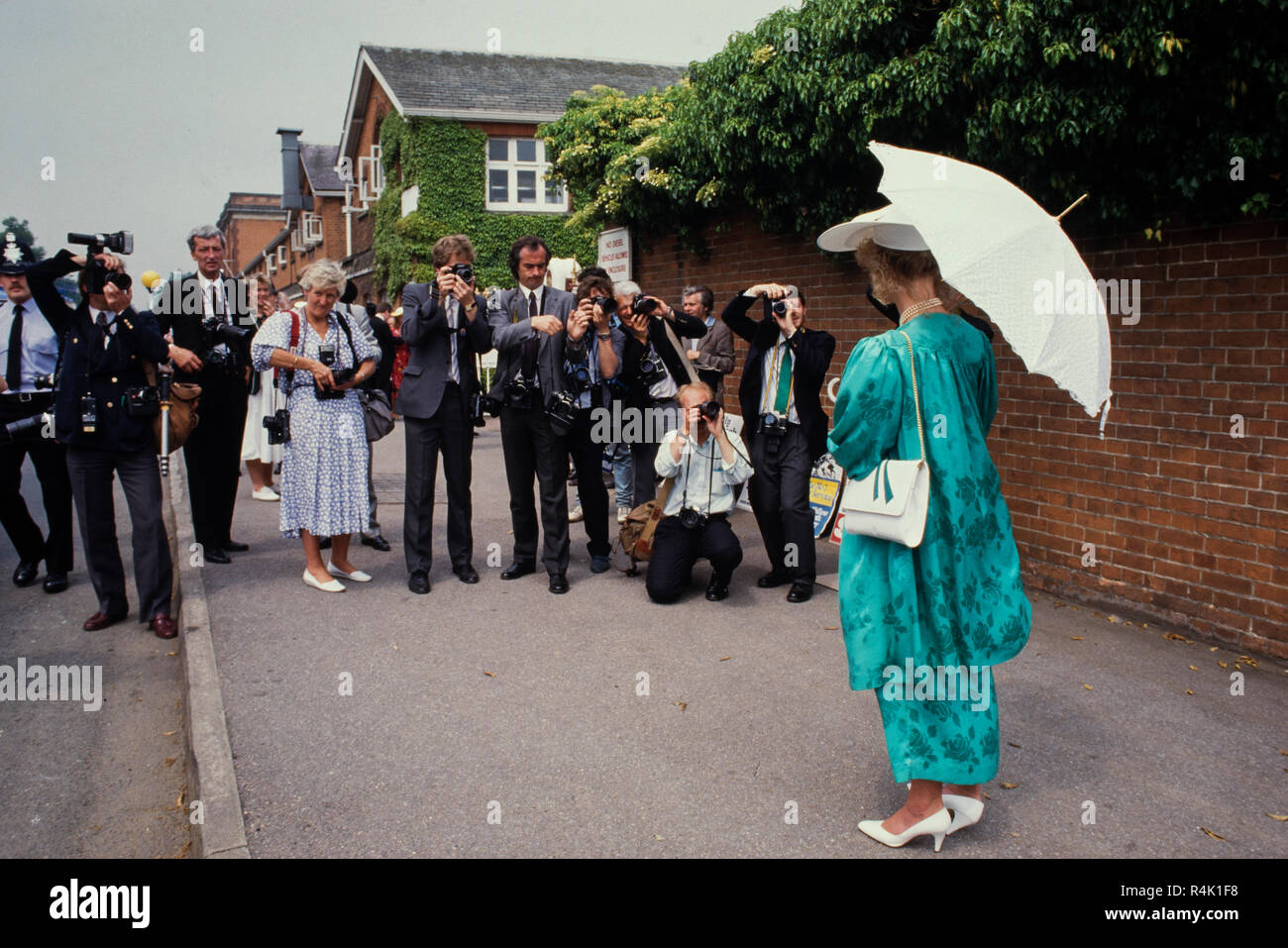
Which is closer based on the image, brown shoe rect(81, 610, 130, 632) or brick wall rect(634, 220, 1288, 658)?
brick wall rect(634, 220, 1288, 658)

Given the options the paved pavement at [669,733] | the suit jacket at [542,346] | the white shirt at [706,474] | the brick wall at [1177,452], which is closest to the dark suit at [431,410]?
the suit jacket at [542,346]

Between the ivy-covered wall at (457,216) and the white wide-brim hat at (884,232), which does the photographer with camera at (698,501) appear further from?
the ivy-covered wall at (457,216)

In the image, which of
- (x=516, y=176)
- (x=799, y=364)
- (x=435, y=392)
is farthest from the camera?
(x=516, y=176)

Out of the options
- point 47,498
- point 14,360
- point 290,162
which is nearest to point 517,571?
point 47,498

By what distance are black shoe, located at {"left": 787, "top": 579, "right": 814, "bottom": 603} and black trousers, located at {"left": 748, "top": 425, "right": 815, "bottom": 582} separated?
0.05m

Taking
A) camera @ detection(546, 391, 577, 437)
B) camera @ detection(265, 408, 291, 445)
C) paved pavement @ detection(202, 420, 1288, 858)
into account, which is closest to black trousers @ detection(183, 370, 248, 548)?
camera @ detection(265, 408, 291, 445)

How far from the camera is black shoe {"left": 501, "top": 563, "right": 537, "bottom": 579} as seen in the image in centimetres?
723

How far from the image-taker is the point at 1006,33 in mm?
5527

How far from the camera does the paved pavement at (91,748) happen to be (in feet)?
13.0

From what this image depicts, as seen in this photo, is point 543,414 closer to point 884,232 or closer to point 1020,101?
point 1020,101

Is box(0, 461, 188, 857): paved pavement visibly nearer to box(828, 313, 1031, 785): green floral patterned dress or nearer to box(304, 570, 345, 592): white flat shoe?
box(304, 570, 345, 592): white flat shoe

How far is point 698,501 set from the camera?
22.2 ft

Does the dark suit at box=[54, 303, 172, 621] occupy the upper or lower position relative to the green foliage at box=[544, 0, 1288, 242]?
lower

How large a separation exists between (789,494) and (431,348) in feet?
8.37
